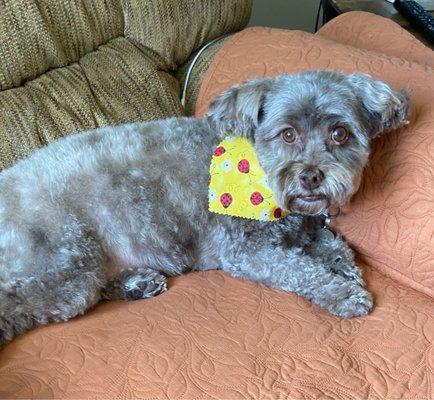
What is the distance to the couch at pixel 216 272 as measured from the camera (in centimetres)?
142

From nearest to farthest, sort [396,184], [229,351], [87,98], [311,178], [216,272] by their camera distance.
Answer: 1. [229,351]
2. [311,178]
3. [396,184]
4. [216,272]
5. [87,98]

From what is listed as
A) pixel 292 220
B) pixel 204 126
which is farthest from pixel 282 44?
pixel 292 220

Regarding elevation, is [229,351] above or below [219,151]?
below

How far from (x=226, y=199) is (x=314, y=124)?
33cm

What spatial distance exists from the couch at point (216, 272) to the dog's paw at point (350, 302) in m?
0.02

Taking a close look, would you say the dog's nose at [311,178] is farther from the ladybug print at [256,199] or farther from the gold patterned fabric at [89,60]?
the gold patterned fabric at [89,60]

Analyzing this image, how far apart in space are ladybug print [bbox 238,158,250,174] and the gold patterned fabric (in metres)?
0.46

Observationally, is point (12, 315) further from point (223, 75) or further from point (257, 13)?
point (257, 13)

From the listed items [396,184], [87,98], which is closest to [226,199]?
[396,184]

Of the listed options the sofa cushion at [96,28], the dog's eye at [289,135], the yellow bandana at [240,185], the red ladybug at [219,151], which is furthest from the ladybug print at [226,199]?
the sofa cushion at [96,28]

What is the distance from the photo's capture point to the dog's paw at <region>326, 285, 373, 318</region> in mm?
1609

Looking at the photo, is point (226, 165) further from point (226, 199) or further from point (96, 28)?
point (96, 28)

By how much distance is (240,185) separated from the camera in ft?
5.80

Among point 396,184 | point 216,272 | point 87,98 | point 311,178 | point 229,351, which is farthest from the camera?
point 87,98
